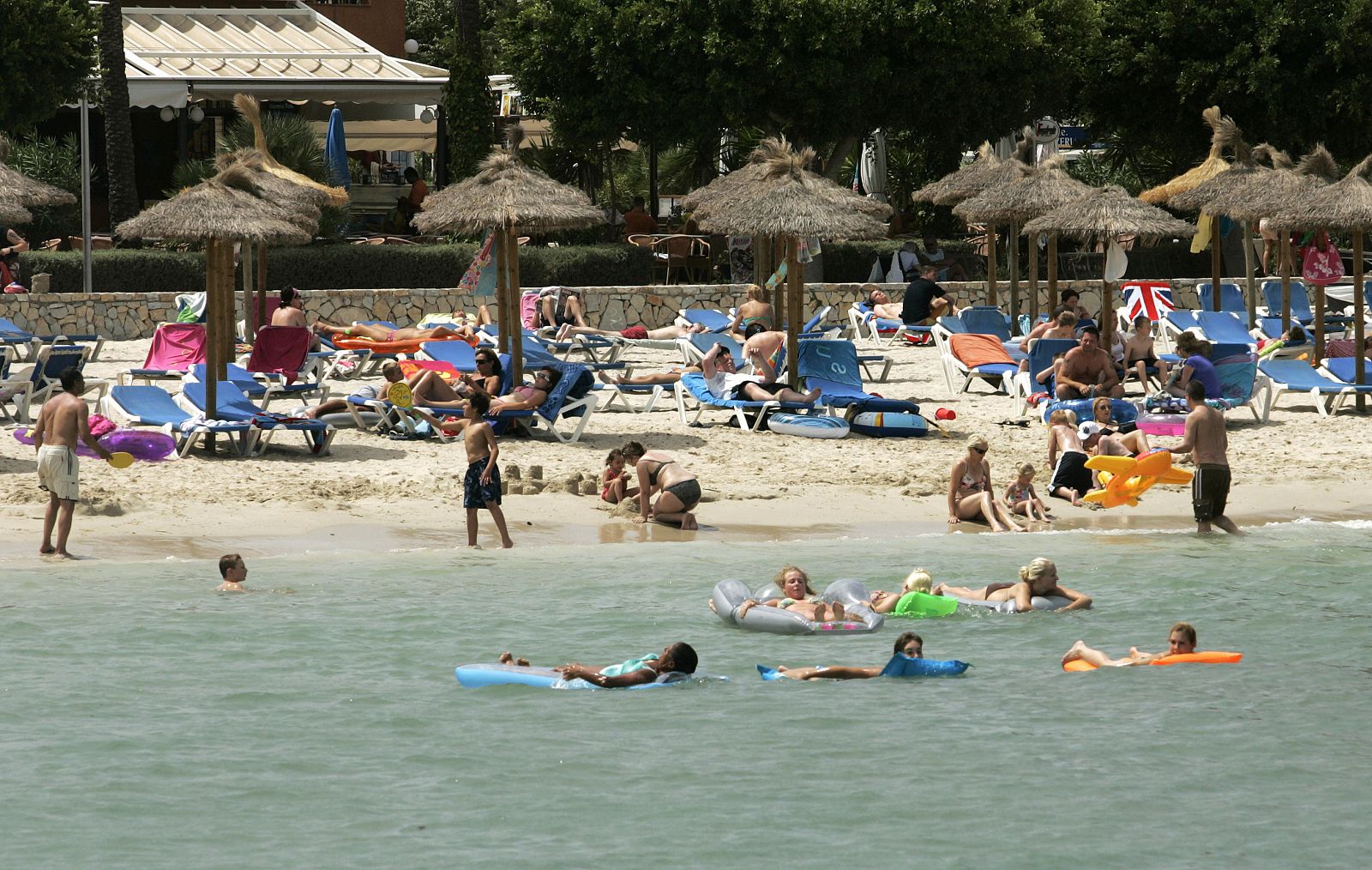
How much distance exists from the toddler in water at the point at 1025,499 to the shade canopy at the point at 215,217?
6.37 m

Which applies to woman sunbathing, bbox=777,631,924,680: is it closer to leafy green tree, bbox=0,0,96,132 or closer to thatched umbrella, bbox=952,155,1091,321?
thatched umbrella, bbox=952,155,1091,321

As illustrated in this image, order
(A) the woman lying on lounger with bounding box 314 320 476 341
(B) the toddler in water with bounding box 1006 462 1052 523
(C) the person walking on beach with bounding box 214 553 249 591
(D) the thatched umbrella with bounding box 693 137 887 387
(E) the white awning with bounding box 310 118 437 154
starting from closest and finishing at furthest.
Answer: (C) the person walking on beach with bounding box 214 553 249 591, (B) the toddler in water with bounding box 1006 462 1052 523, (D) the thatched umbrella with bounding box 693 137 887 387, (A) the woman lying on lounger with bounding box 314 320 476 341, (E) the white awning with bounding box 310 118 437 154

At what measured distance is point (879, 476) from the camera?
50.5ft

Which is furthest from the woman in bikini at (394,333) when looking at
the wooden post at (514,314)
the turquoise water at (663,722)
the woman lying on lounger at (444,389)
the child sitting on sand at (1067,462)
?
the turquoise water at (663,722)

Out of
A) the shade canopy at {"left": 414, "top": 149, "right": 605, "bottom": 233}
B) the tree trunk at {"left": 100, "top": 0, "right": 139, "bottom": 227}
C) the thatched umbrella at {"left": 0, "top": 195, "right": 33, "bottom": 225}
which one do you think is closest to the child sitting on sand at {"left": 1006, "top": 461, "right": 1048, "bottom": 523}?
the shade canopy at {"left": 414, "top": 149, "right": 605, "bottom": 233}

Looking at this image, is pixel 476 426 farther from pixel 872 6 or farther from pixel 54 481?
pixel 872 6

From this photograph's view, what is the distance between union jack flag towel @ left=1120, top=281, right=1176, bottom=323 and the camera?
23959 millimetres

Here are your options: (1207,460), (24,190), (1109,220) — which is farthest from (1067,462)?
(24,190)

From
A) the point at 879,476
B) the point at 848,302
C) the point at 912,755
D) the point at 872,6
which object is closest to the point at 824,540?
the point at 879,476

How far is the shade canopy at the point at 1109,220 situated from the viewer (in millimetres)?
20094

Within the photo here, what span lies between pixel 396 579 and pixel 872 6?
672 inches

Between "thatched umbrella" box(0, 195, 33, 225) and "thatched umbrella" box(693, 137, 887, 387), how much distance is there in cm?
627

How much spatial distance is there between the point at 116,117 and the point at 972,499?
17.4 meters

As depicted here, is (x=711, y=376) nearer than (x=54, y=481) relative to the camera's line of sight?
No
